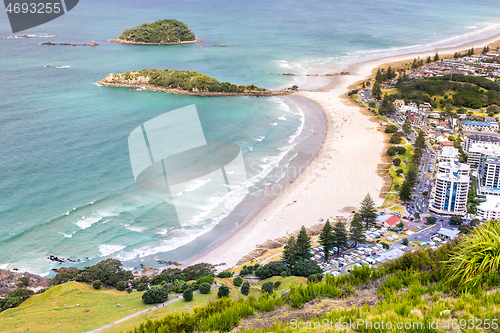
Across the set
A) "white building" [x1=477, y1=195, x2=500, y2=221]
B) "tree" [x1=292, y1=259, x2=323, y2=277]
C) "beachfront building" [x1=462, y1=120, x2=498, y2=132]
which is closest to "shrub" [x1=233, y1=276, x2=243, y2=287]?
"tree" [x1=292, y1=259, x2=323, y2=277]

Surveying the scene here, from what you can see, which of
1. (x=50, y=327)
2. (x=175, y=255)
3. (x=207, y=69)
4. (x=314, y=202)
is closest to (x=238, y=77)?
(x=207, y=69)

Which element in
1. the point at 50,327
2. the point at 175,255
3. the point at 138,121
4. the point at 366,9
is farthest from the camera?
the point at 366,9

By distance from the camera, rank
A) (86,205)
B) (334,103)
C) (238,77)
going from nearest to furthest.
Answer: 1. (86,205)
2. (334,103)
3. (238,77)

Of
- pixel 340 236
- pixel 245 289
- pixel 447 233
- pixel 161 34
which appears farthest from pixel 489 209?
pixel 161 34

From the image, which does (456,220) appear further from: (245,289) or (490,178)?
(245,289)

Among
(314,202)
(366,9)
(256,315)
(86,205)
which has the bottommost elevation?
(314,202)

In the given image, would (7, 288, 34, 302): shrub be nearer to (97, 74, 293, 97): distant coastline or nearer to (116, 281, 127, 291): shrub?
(116, 281, 127, 291): shrub

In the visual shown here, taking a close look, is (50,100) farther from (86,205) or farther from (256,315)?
(256,315)
